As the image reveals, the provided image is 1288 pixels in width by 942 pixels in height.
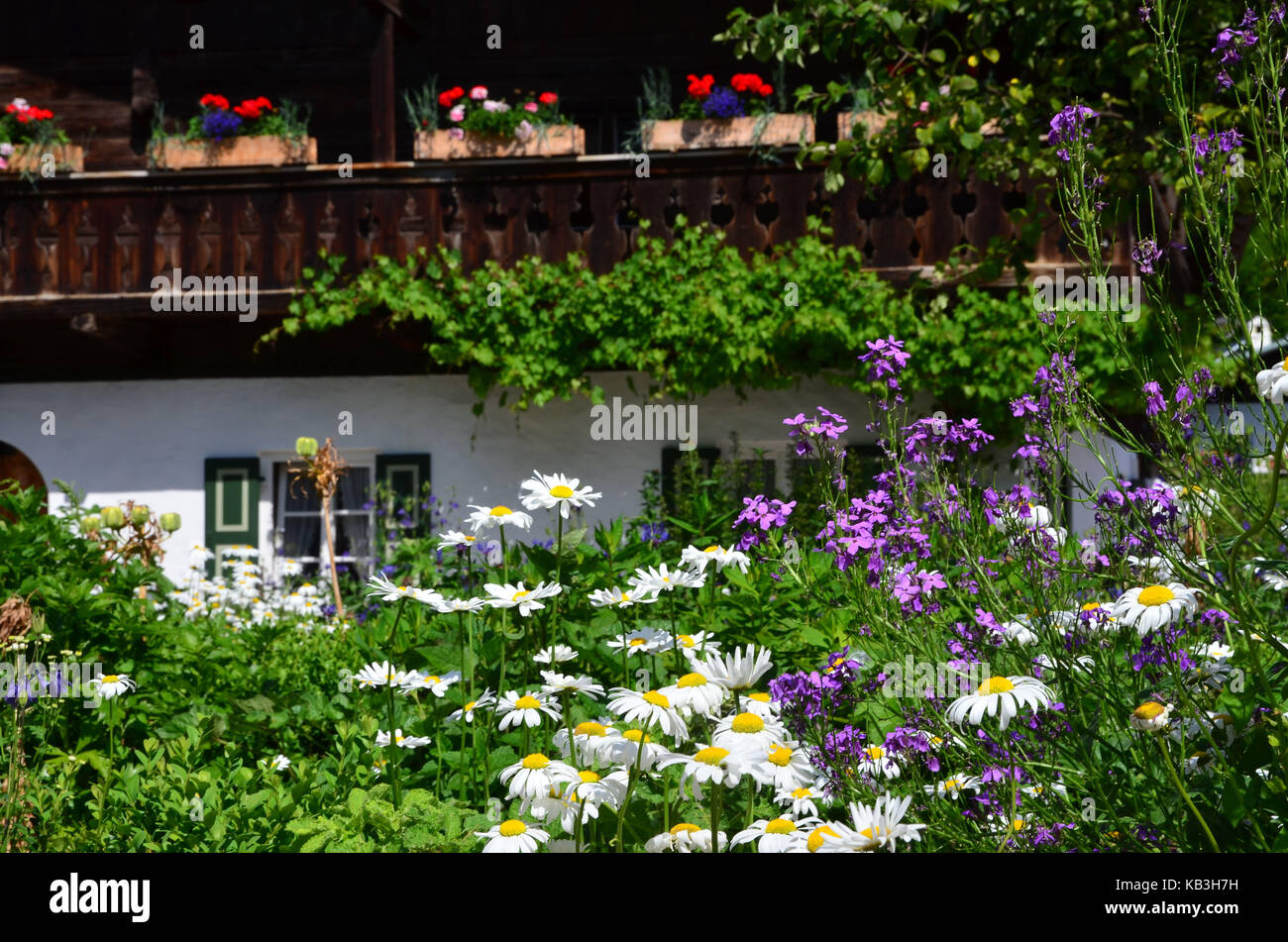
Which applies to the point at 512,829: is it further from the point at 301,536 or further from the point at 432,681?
the point at 301,536

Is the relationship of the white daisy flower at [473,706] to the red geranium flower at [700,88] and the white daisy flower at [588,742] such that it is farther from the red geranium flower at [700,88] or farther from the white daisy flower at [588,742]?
the red geranium flower at [700,88]

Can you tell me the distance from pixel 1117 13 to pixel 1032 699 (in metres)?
4.14

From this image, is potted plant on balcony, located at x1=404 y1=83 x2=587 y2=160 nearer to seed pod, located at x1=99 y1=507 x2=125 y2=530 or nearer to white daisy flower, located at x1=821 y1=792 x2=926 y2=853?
seed pod, located at x1=99 y1=507 x2=125 y2=530

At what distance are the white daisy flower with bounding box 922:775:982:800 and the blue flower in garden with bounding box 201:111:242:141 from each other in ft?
29.4

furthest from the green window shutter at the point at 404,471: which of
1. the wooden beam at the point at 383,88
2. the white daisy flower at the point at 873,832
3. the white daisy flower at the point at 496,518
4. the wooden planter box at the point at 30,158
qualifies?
the white daisy flower at the point at 873,832

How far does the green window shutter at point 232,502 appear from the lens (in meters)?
9.97

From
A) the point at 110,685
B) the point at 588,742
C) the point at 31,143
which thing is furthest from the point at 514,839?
the point at 31,143

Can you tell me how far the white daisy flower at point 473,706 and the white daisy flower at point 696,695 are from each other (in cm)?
80

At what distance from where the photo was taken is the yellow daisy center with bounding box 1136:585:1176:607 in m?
2.25

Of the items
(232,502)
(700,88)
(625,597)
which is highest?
(700,88)

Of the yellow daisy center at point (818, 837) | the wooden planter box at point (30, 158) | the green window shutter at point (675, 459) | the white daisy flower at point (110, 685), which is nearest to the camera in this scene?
the yellow daisy center at point (818, 837)

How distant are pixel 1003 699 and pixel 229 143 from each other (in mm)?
9227

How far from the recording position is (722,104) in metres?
9.36

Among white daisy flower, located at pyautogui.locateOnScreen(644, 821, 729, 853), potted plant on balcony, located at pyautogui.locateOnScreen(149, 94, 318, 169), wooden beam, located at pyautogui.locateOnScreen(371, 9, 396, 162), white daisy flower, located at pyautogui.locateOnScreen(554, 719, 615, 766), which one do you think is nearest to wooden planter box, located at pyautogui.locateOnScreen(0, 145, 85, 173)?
potted plant on balcony, located at pyautogui.locateOnScreen(149, 94, 318, 169)
